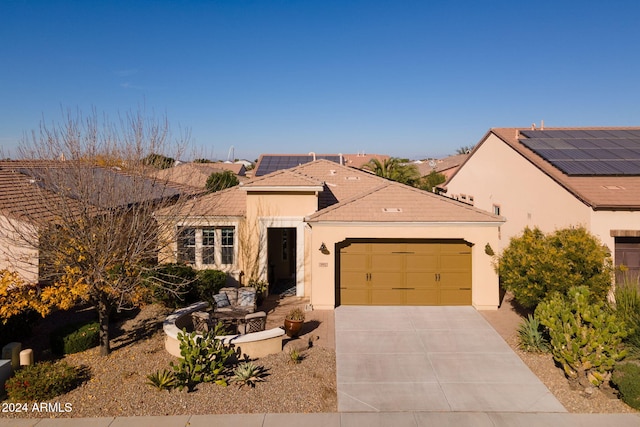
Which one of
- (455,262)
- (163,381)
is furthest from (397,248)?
(163,381)

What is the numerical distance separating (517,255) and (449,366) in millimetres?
4391

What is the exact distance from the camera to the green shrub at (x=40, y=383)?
28.1 feet

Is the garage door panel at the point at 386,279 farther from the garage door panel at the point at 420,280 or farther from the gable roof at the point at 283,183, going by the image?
the gable roof at the point at 283,183

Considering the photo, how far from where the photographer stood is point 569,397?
28.9 feet

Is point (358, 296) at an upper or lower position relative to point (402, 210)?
lower

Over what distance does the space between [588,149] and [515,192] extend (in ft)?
10.9

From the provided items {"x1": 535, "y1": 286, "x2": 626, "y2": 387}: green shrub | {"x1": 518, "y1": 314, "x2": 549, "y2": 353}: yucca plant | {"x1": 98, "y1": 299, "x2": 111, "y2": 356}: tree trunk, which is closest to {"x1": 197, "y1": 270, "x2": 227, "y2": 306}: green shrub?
{"x1": 98, "y1": 299, "x2": 111, "y2": 356}: tree trunk

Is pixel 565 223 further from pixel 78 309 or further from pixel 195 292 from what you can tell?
pixel 78 309

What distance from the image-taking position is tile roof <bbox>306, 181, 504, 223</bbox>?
47.1 ft

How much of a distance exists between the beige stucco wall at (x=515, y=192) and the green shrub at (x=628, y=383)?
5909 mm

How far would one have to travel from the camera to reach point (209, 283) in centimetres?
1453

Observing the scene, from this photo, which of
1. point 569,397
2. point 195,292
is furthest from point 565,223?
point 195,292

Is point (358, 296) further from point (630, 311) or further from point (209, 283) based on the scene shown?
point (630, 311)

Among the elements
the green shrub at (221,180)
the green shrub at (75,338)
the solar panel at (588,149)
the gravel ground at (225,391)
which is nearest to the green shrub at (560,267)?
the gravel ground at (225,391)
